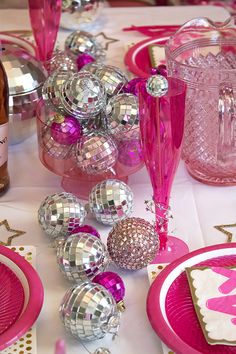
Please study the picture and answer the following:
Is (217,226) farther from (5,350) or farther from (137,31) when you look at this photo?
(137,31)

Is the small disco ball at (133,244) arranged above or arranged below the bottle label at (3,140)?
below

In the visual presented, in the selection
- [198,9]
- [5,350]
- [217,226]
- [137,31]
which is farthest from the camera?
[198,9]

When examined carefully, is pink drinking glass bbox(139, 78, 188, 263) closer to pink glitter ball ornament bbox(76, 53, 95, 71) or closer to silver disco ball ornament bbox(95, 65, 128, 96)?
silver disco ball ornament bbox(95, 65, 128, 96)

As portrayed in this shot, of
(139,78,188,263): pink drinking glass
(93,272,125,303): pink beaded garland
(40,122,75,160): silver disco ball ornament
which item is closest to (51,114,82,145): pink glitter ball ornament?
(40,122,75,160): silver disco ball ornament

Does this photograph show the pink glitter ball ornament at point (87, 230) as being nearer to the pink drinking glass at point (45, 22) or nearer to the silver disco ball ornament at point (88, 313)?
the silver disco ball ornament at point (88, 313)

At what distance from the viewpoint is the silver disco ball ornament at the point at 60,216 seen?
0.90 m

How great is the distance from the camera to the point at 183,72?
0.98m

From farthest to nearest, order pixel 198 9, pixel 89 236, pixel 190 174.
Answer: pixel 198 9
pixel 190 174
pixel 89 236

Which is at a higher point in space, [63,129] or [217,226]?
[63,129]

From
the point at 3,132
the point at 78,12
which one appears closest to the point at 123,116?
the point at 3,132

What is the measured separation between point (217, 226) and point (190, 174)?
0.46ft

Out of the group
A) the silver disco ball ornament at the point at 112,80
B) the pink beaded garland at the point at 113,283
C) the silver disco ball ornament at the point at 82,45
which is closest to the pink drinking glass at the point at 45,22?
the silver disco ball ornament at the point at 82,45

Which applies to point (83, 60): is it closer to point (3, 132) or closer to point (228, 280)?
point (3, 132)

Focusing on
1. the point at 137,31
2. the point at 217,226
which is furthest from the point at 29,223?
the point at 137,31
